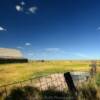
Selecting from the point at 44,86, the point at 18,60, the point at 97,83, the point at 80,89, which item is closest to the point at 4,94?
the point at 44,86

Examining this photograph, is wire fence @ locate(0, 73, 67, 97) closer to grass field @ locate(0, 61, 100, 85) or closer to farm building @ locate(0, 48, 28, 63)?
grass field @ locate(0, 61, 100, 85)

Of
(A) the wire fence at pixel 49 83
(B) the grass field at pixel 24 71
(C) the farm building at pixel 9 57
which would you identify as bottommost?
(B) the grass field at pixel 24 71

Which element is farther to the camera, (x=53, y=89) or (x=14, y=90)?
(x=53, y=89)

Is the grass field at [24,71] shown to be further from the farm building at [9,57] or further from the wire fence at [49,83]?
the farm building at [9,57]

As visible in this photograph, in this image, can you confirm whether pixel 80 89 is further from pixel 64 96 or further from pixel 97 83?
pixel 97 83

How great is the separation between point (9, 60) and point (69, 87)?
181 ft

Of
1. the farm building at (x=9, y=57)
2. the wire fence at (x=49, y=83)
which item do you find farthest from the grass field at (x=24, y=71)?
the farm building at (x=9, y=57)

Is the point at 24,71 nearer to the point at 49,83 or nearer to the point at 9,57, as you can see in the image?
the point at 49,83

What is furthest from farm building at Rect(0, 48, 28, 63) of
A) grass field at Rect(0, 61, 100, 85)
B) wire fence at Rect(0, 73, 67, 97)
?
wire fence at Rect(0, 73, 67, 97)

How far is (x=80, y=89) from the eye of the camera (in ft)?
23.3

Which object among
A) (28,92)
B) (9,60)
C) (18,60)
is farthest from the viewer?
(18,60)

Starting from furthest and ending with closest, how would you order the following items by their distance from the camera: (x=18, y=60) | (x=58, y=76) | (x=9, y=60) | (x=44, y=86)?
(x=18, y=60) → (x=9, y=60) → (x=58, y=76) → (x=44, y=86)

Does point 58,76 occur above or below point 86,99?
above

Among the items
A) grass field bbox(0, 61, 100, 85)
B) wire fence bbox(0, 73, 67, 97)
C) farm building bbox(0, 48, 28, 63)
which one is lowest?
grass field bbox(0, 61, 100, 85)
